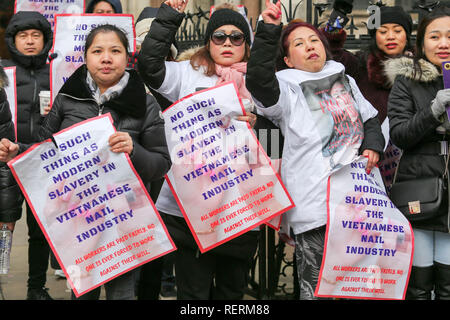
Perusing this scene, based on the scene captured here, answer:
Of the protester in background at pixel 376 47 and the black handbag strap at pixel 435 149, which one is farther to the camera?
the protester in background at pixel 376 47

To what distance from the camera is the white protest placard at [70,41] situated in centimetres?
459

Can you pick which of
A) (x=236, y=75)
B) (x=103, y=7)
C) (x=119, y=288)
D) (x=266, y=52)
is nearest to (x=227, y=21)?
(x=236, y=75)

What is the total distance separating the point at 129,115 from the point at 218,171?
587mm

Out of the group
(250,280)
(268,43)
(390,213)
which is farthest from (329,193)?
(250,280)

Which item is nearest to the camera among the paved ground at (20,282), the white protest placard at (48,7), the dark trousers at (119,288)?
the dark trousers at (119,288)

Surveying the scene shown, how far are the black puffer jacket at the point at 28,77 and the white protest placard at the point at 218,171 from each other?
162cm

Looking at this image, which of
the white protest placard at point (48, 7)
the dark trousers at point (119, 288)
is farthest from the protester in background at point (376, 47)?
the white protest placard at point (48, 7)

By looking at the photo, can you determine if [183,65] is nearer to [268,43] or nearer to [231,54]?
[231,54]

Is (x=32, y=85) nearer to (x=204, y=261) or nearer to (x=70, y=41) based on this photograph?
(x=70, y=41)

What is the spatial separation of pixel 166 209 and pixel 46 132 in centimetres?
82

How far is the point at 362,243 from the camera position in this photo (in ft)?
11.4

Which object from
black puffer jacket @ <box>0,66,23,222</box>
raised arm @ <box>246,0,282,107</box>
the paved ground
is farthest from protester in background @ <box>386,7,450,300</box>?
the paved ground

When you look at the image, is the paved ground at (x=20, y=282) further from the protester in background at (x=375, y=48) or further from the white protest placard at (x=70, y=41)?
the protester in background at (x=375, y=48)

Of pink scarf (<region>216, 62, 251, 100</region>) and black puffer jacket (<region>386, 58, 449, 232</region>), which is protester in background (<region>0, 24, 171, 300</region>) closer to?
pink scarf (<region>216, 62, 251, 100</region>)
